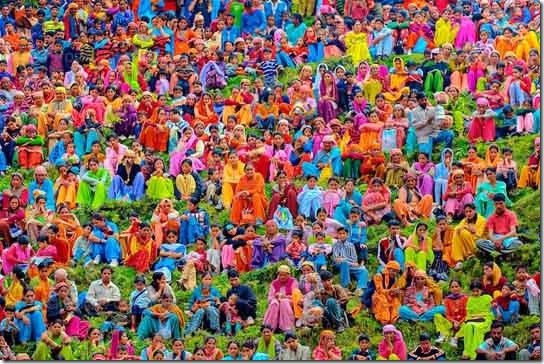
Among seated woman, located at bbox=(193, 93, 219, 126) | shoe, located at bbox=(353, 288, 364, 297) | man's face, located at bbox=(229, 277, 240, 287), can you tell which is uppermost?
seated woman, located at bbox=(193, 93, 219, 126)

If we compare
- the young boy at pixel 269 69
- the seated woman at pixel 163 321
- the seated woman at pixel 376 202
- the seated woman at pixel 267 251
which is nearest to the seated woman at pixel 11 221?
the seated woman at pixel 163 321

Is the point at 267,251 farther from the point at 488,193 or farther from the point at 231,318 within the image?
the point at 488,193

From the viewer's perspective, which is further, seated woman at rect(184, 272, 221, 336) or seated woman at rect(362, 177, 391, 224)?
seated woman at rect(362, 177, 391, 224)

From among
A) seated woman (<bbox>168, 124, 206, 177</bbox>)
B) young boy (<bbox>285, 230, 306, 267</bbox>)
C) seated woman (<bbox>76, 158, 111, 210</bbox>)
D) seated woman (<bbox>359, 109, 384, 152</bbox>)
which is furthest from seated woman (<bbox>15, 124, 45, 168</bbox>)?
young boy (<bbox>285, 230, 306, 267</bbox>)

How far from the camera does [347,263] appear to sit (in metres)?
33.5

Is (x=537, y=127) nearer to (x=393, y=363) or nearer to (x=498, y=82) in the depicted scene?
(x=498, y=82)

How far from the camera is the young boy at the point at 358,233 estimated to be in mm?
33781

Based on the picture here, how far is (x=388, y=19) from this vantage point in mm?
40656

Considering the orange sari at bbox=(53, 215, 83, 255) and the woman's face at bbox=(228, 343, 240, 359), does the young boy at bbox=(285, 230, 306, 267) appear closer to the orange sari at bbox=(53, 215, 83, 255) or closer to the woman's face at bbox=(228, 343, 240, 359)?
the woman's face at bbox=(228, 343, 240, 359)

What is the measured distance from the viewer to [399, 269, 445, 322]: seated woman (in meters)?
32.7

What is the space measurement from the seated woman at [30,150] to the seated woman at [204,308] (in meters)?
5.23

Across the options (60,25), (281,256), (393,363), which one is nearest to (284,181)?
(281,256)

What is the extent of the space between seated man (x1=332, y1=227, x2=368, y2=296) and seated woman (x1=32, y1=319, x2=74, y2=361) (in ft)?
A: 13.2

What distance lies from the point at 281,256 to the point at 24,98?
6904 mm
